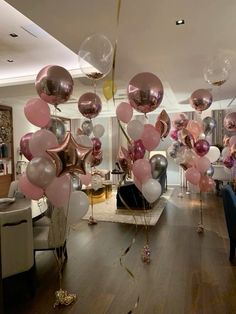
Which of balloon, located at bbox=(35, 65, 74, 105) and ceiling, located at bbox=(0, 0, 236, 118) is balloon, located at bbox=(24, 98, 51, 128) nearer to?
balloon, located at bbox=(35, 65, 74, 105)

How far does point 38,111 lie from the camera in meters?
2.24

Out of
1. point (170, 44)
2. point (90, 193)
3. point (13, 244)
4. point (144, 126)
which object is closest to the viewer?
point (13, 244)

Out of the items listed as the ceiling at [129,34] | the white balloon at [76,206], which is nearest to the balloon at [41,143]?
the white balloon at [76,206]

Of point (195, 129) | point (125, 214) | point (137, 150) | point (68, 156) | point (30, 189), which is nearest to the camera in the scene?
point (68, 156)

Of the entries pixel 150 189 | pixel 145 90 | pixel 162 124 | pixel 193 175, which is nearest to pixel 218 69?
pixel 162 124

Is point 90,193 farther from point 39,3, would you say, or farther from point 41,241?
point 39,3

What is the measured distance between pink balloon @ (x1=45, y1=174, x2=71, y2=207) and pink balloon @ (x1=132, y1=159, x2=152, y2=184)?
79cm

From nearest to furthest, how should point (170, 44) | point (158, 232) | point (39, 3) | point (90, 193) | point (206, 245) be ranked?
1. point (39, 3)
2. point (170, 44)
3. point (206, 245)
4. point (158, 232)
5. point (90, 193)

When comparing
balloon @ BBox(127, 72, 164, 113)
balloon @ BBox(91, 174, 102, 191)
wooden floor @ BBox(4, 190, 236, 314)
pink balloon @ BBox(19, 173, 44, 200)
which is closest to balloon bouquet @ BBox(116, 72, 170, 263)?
balloon @ BBox(127, 72, 164, 113)

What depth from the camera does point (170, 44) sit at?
3.00 m

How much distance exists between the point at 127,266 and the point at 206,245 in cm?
131

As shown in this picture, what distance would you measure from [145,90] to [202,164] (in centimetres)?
202

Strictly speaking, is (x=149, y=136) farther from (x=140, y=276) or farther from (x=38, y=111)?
(x=140, y=276)

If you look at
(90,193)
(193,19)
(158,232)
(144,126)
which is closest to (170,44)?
(193,19)
